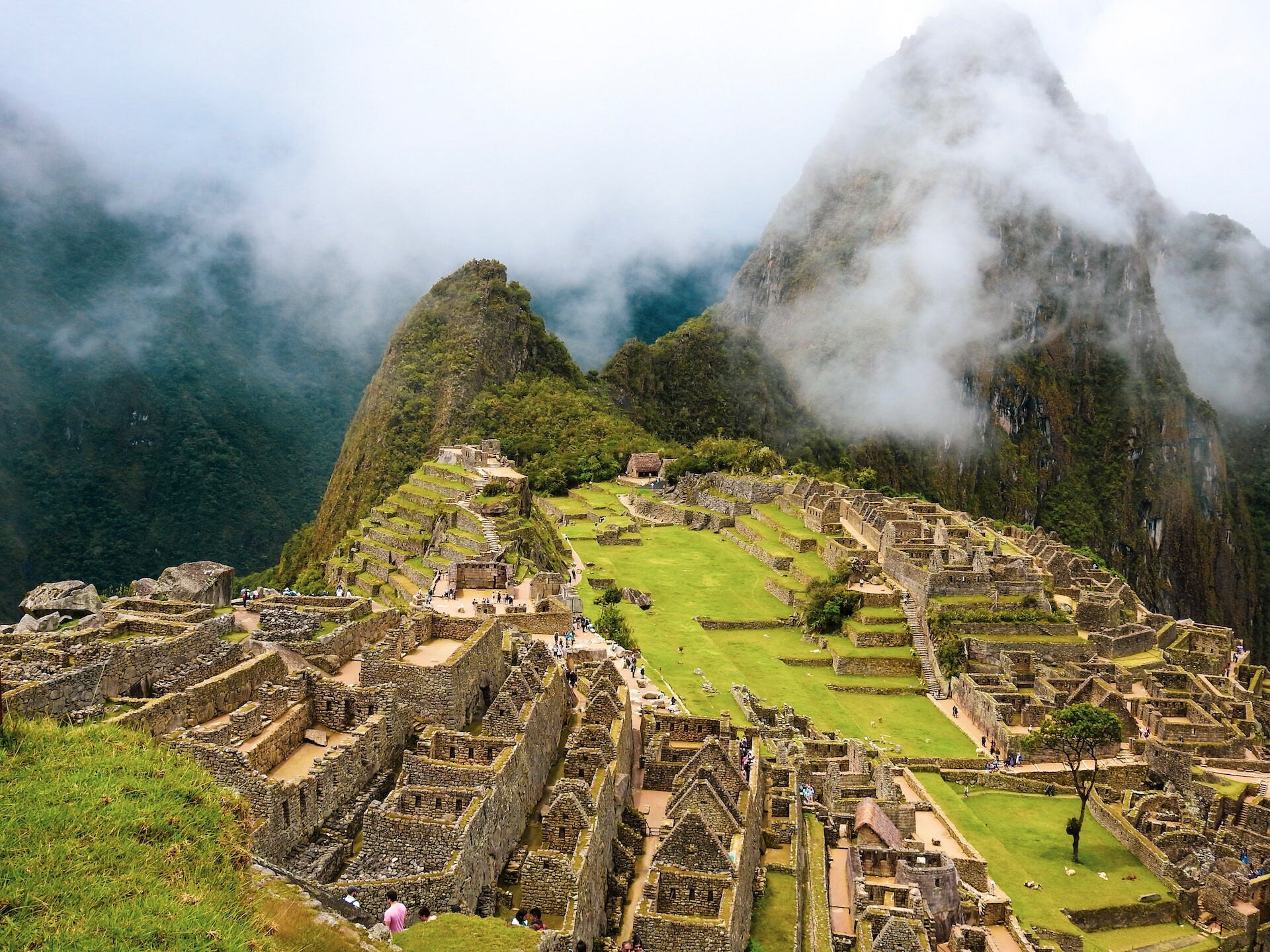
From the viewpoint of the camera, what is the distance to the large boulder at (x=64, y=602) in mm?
13836

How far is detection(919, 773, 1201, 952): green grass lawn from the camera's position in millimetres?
19875

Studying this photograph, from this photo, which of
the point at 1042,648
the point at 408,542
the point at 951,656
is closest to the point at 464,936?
the point at 951,656

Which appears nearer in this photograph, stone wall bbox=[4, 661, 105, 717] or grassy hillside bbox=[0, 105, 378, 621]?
stone wall bbox=[4, 661, 105, 717]

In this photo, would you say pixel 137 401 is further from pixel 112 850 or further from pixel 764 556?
pixel 112 850

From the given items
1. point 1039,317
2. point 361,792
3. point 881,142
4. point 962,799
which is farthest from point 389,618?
point 881,142

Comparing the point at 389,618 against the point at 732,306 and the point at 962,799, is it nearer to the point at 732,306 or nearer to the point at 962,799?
the point at 962,799

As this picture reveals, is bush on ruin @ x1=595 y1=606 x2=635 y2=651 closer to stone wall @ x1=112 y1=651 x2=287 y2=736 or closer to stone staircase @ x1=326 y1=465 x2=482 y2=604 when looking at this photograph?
stone staircase @ x1=326 y1=465 x2=482 y2=604

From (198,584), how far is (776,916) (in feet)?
40.9

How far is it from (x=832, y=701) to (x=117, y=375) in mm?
54351

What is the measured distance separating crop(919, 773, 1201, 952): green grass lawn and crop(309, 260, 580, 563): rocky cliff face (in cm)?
4009

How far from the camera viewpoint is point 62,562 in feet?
165

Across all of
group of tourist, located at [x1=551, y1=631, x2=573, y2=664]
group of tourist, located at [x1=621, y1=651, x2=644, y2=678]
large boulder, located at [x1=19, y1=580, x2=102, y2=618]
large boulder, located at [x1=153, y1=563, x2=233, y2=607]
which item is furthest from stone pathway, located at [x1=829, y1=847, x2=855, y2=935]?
large boulder, located at [x1=153, y1=563, x2=233, y2=607]

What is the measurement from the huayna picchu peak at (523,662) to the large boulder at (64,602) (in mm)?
91

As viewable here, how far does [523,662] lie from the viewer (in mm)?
14523
